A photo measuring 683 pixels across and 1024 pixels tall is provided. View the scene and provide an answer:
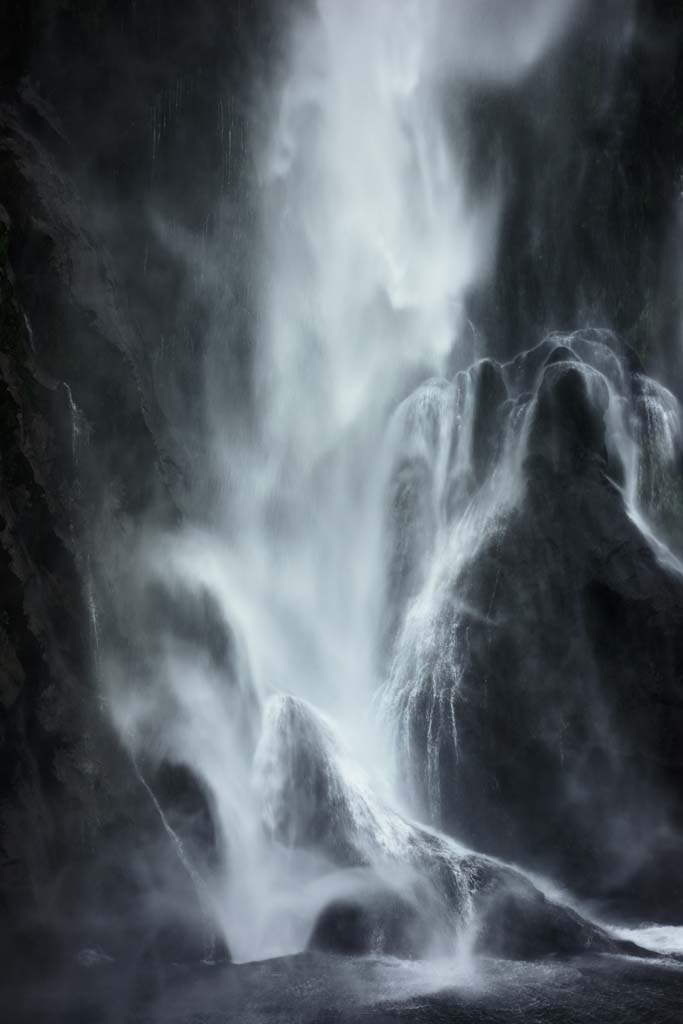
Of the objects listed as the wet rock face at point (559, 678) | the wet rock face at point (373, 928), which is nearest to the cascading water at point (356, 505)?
the wet rock face at point (373, 928)

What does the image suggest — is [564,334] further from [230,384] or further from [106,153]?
[106,153]

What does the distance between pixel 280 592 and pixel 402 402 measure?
6.58 meters

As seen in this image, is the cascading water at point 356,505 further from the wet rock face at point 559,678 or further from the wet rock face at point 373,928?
the wet rock face at point 559,678

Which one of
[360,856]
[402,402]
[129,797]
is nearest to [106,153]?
[402,402]

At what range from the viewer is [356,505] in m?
24.9

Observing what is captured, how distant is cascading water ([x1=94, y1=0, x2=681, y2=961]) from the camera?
49.2ft

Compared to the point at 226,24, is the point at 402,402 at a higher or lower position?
lower

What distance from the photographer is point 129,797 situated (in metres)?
13.3

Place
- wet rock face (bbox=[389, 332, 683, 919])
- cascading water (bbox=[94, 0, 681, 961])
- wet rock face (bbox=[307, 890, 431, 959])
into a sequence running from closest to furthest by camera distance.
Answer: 1. wet rock face (bbox=[307, 890, 431, 959])
2. cascading water (bbox=[94, 0, 681, 961])
3. wet rock face (bbox=[389, 332, 683, 919])

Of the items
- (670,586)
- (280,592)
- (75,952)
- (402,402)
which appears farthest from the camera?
(402,402)

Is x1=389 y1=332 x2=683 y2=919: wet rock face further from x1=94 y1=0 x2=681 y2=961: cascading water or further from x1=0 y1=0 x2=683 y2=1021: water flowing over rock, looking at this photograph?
x1=94 y1=0 x2=681 y2=961: cascading water

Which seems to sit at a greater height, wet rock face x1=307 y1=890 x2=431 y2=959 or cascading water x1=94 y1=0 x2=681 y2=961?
cascading water x1=94 y1=0 x2=681 y2=961

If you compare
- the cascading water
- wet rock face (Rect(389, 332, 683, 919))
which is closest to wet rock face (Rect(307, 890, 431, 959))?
the cascading water

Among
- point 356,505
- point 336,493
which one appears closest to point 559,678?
point 356,505
